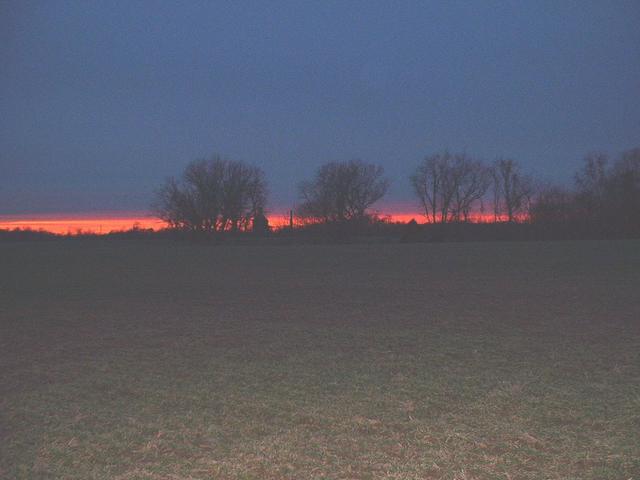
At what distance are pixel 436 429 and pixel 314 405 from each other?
119cm

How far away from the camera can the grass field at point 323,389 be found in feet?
14.0

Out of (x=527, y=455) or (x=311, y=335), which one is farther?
(x=311, y=335)

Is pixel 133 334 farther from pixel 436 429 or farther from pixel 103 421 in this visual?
pixel 436 429

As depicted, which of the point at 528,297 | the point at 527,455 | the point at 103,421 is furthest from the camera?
the point at 528,297

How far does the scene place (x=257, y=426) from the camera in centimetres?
504

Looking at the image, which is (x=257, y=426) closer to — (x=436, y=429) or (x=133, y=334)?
(x=436, y=429)

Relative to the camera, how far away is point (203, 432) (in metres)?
4.87

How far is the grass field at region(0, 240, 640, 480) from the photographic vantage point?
4258 mm

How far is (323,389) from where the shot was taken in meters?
6.20

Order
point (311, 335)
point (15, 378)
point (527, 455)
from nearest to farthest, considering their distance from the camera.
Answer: point (527, 455), point (15, 378), point (311, 335)

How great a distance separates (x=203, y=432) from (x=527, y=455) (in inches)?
91.4

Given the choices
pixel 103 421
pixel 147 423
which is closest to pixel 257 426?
pixel 147 423

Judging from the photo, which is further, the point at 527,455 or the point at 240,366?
the point at 240,366

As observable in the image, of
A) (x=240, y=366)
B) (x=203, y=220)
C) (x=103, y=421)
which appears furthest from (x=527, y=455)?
(x=203, y=220)
